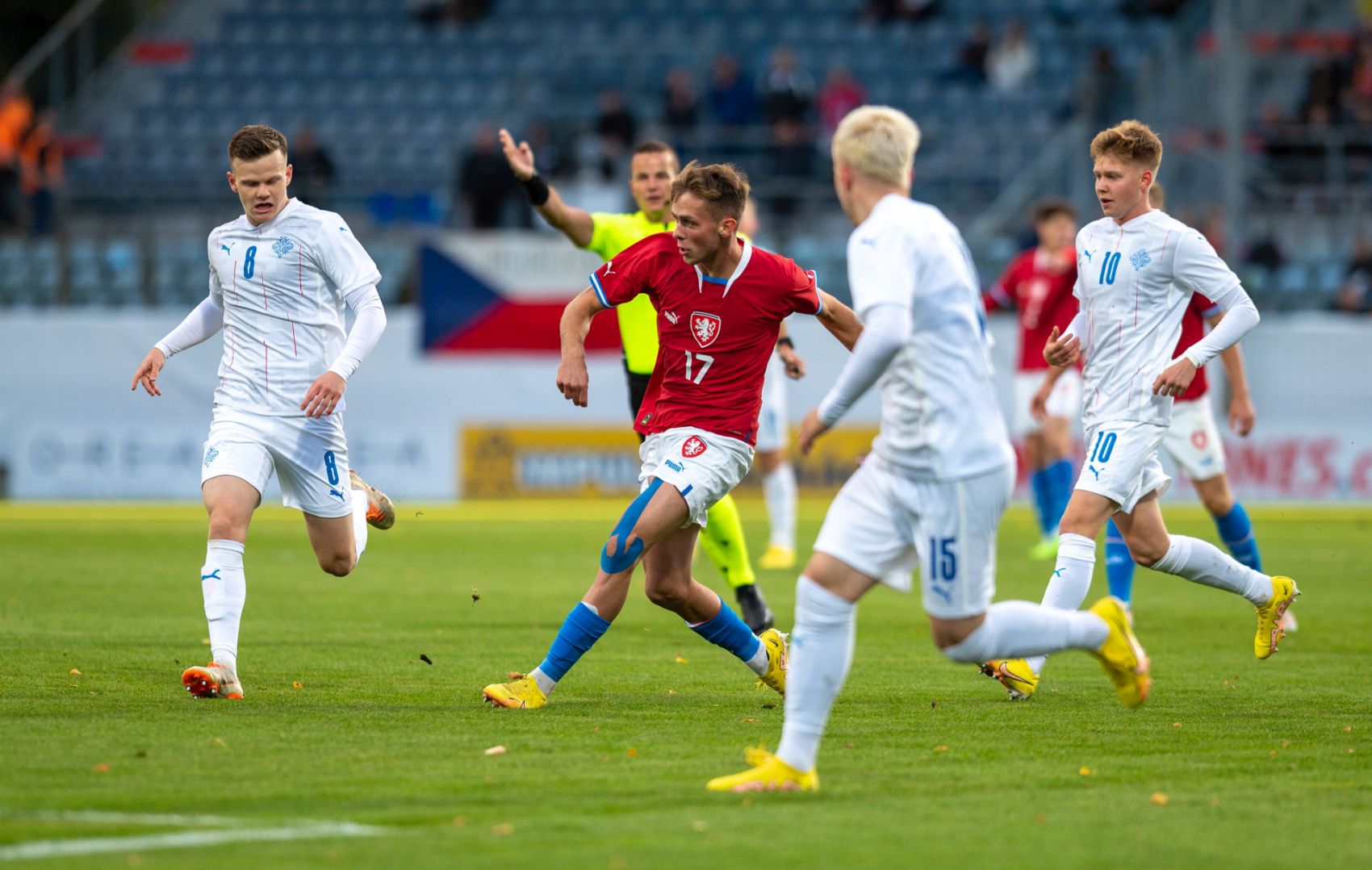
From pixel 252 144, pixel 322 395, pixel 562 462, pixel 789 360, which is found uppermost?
pixel 252 144

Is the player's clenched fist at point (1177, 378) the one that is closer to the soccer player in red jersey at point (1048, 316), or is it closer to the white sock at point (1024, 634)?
the white sock at point (1024, 634)

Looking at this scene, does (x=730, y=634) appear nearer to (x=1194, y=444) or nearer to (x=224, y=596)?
(x=224, y=596)

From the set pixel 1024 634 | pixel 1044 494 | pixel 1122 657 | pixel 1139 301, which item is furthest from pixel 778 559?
pixel 1024 634

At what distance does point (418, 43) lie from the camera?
2778 centimetres

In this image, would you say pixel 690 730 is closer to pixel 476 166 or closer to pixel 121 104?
pixel 476 166

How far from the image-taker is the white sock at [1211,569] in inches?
303

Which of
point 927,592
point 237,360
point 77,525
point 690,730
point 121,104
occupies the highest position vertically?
point 121,104

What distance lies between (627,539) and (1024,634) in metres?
1.72

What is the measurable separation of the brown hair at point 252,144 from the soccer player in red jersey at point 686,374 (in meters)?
1.51

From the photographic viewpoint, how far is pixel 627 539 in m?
6.67

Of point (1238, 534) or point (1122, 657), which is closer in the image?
point (1122, 657)

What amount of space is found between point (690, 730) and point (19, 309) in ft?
55.9

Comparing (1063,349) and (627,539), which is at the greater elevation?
(1063,349)

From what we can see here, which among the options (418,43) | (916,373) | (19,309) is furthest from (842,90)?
(916,373)
